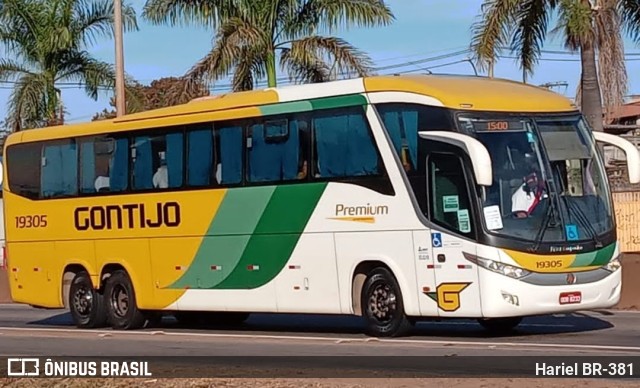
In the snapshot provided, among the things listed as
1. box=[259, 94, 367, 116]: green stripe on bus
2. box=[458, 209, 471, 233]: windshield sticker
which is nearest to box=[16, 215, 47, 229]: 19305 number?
box=[259, 94, 367, 116]: green stripe on bus

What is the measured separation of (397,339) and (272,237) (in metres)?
2.87

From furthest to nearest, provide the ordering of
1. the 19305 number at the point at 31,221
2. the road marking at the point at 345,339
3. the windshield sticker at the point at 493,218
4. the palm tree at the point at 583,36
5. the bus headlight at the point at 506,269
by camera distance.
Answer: the palm tree at the point at 583,36 < the 19305 number at the point at 31,221 < the windshield sticker at the point at 493,218 < the bus headlight at the point at 506,269 < the road marking at the point at 345,339

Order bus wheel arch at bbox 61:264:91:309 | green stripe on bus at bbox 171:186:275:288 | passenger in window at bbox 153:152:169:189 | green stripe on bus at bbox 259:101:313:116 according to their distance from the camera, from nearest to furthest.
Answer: green stripe on bus at bbox 259:101:313:116, green stripe on bus at bbox 171:186:275:288, passenger in window at bbox 153:152:169:189, bus wheel arch at bbox 61:264:91:309

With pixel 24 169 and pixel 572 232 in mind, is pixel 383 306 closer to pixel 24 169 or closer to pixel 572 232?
pixel 572 232

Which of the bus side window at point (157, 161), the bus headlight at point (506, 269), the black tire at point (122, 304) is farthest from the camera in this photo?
the black tire at point (122, 304)

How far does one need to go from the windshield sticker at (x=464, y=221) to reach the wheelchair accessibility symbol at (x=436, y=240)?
373 millimetres

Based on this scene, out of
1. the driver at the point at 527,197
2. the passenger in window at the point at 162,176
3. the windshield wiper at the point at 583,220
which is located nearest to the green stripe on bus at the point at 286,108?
the passenger in window at the point at 162,176

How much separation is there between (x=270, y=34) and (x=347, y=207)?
620 inches

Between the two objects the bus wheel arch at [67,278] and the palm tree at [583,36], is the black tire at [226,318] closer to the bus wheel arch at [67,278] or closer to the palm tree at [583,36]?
the bus wheel arch at [67,278]

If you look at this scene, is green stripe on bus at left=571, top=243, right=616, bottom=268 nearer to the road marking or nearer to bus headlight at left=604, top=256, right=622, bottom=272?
bus headlight at left=604, top=256, right=622, bottom=272

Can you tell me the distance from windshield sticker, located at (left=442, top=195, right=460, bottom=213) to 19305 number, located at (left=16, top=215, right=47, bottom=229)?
894cm

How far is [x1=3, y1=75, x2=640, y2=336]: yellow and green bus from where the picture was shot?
16250 mm

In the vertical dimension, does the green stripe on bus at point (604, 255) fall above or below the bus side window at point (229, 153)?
below

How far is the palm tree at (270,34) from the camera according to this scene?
3191 centimetres
